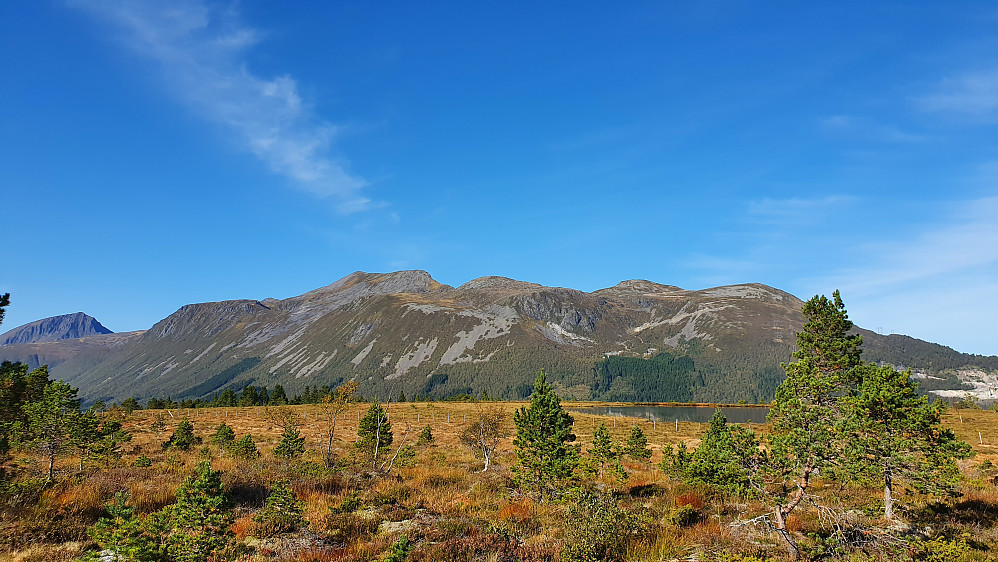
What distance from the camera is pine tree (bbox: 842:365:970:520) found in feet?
31.1

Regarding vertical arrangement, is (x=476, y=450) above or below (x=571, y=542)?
below

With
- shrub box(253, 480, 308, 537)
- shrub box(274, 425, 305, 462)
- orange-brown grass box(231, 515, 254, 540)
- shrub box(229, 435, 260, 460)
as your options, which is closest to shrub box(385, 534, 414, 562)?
shrub box(253, 480, 308, 537)

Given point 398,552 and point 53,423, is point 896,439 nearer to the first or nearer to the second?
point 398,552

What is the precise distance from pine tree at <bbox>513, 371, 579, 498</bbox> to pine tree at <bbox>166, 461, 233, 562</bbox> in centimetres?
1110

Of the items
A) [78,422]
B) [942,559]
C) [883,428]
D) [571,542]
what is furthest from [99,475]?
[883,428]

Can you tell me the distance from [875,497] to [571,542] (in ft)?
52.4

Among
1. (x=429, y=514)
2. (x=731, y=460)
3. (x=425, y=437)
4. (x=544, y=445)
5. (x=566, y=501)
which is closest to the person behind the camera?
(x=731, y=460)

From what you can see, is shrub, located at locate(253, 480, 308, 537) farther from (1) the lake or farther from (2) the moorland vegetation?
(1) the lake

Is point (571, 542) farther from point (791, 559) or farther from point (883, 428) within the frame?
point (883, 428)

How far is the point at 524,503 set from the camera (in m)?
15.5

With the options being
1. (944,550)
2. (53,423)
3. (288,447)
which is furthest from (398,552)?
(288,447)

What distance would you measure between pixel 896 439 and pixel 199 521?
1507 cm

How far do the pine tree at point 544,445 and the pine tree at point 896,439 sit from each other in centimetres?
886

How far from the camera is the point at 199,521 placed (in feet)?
26.3
